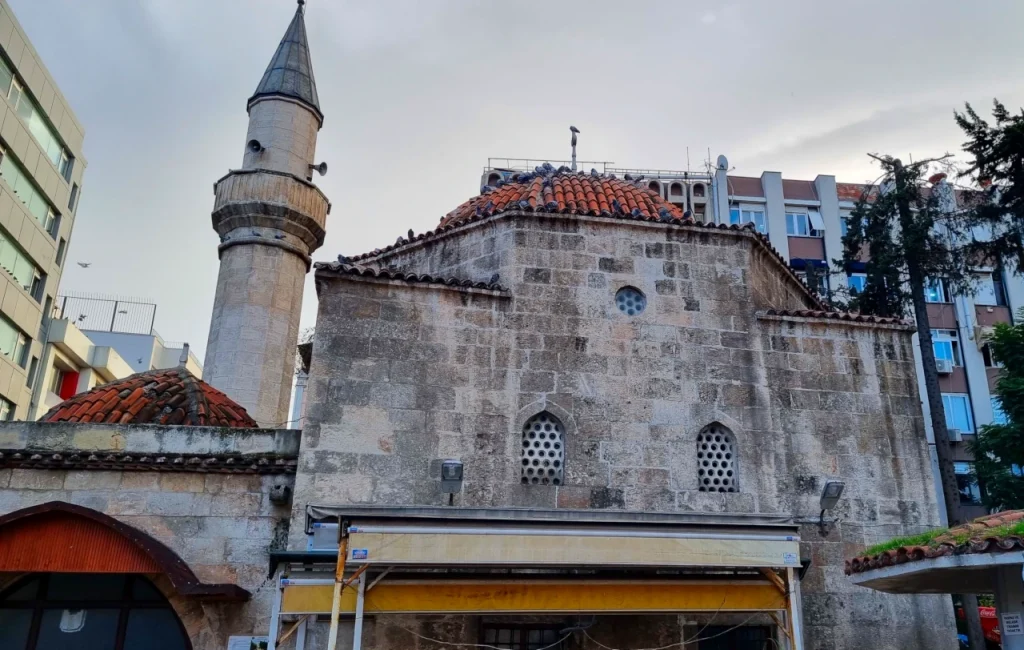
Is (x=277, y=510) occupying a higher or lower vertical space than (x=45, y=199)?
lower

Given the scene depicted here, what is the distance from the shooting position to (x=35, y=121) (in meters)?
25.7

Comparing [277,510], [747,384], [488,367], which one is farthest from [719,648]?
[277,510]

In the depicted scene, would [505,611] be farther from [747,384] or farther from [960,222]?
[960,222]

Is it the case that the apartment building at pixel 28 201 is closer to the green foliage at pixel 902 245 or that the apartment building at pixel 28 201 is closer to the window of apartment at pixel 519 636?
the window of apartment at pixel 519 636

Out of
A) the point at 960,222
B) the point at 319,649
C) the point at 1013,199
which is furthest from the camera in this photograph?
the point at 960,222

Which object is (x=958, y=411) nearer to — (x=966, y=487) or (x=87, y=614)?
(x=966, y=487)

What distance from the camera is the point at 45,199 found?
86.8ft

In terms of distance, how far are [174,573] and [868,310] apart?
59.8 ft

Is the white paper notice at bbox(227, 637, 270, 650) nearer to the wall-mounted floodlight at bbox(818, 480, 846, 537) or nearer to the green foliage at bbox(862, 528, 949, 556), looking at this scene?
the green foliage at bbox(862, 528, 949, 556)

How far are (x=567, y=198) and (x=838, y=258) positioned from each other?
1954 cm

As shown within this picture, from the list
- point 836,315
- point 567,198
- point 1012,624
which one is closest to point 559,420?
point 567,198

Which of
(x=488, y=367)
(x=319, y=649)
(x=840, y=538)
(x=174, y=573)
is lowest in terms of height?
(x=319, y=649)

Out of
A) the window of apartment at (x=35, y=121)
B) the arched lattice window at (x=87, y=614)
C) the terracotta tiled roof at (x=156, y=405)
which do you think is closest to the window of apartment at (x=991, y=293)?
the terracotta tiled roof at (x=156, y=405)

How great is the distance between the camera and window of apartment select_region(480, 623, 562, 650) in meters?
9.30
